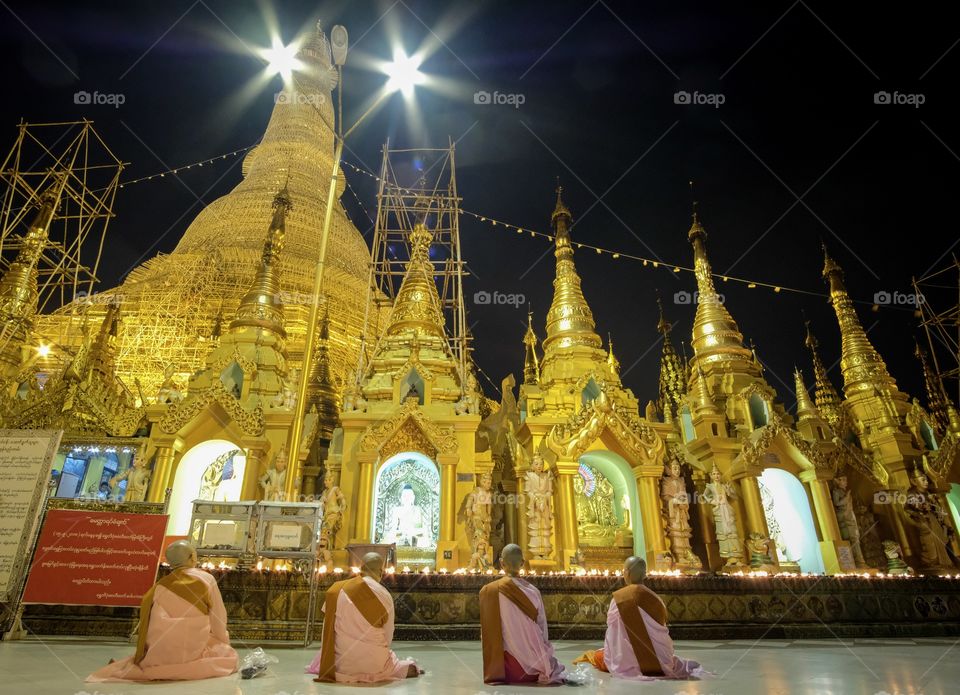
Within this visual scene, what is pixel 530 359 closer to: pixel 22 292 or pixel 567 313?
pixel 567 313

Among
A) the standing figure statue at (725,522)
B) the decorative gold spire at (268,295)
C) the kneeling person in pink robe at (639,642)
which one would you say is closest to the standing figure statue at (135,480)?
the decorative gold spire at (268,295)

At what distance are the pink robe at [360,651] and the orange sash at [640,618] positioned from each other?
2182mm

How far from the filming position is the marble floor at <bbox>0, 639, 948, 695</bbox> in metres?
4.64

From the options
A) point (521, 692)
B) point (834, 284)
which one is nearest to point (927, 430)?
point (834, 284)

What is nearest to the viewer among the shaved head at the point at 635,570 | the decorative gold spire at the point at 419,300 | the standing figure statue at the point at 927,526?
the shaved head at the point at 635,570

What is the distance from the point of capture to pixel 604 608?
1002cm

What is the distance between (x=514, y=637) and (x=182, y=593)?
3.13m

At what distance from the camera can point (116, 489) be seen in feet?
43.6

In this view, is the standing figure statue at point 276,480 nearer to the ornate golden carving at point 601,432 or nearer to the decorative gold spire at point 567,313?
the ornate golden carving at point 601,432

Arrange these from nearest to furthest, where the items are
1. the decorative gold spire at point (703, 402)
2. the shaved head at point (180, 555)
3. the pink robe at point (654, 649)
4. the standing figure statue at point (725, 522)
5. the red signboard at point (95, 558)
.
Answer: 1. the pink robe at point (654, 649)
2. the shaved head at point (180, 555)
3. the red signboard at point (95, 558)
4. the standing figure statue at point (725, 522)
5. the decorative gold spire at point (703, 402)

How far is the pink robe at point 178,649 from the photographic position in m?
5.03

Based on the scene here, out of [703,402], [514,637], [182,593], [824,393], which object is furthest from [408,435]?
[824,393]

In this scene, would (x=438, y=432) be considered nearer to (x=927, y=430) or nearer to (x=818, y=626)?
(x=818, y=626)

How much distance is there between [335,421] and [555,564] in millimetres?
9796
